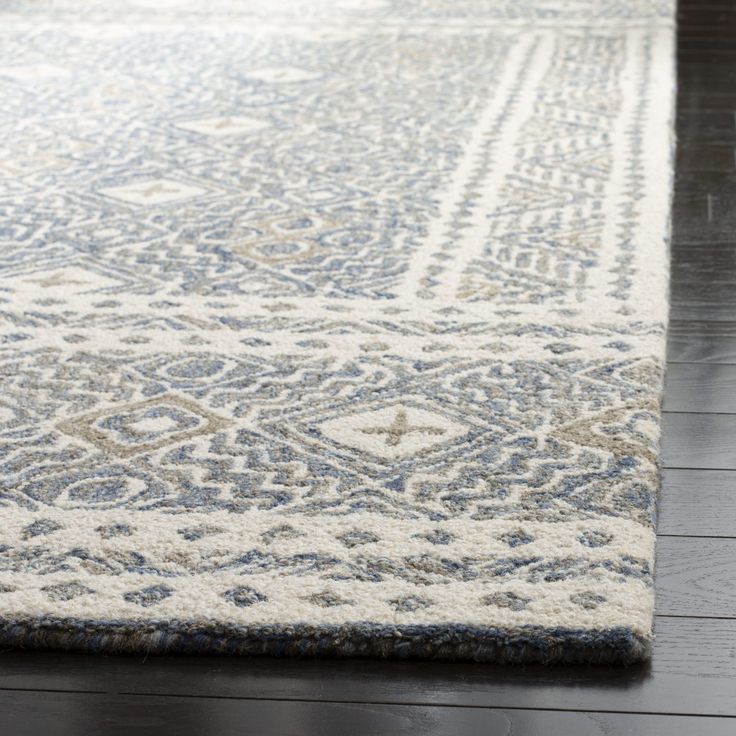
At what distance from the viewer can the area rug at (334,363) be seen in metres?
1.38

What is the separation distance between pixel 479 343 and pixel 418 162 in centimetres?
119

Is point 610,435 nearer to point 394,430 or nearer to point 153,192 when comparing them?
point 394,430

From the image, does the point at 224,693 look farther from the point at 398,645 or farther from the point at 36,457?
the point at 36,457

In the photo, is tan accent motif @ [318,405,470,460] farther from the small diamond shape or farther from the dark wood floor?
the small diamond shape

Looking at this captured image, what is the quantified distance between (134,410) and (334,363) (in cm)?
33

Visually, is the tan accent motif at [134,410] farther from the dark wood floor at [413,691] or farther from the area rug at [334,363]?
the dark wood floor at [413,691]

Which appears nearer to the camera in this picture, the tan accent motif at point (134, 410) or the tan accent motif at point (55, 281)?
the tan accent motif at point (134, 410)

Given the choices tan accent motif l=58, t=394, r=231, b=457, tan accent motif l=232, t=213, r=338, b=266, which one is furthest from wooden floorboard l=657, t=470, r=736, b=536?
tan accent motif l=232, t=213, r=338, b=266

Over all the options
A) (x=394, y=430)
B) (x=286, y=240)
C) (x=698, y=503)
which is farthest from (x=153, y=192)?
(x=698, y=503)

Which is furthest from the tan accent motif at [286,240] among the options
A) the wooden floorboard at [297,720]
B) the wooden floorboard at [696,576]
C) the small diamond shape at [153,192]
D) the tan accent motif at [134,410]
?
the wooden floorboard at [297,720]

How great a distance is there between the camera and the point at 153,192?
2.91 metres

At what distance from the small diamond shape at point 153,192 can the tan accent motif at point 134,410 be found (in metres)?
1.07

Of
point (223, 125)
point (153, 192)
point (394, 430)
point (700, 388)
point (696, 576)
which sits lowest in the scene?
point (696, 576)

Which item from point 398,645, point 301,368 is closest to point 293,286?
point 301,368
